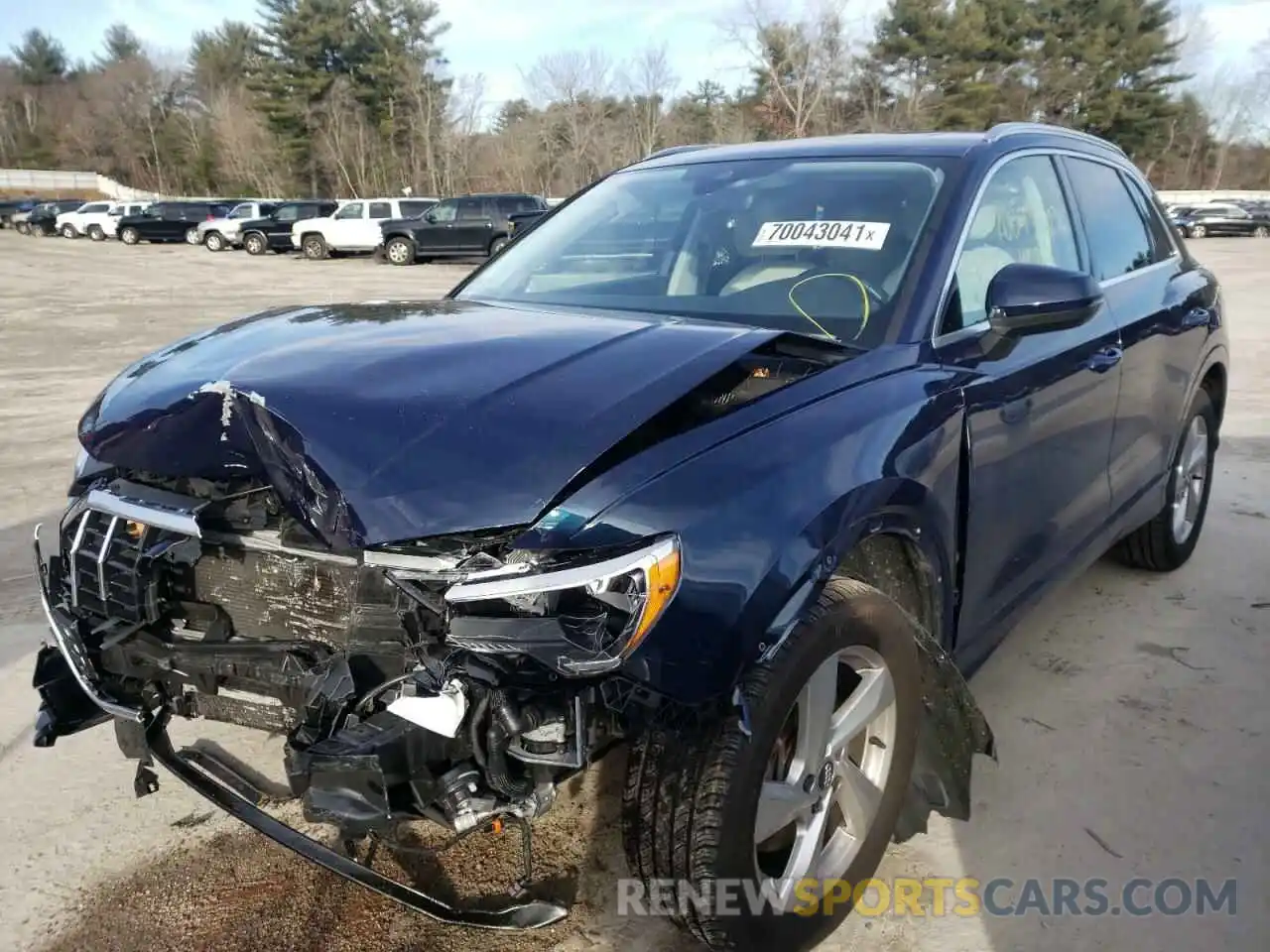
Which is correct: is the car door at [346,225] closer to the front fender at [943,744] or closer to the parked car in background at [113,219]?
the parked car in background at [113,219]

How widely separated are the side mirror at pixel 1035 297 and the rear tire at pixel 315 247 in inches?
1138

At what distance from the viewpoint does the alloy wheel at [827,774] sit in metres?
2.09

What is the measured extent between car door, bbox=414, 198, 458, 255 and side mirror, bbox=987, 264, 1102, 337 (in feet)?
79.5

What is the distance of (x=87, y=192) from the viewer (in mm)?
73250

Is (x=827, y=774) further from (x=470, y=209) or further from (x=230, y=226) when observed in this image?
(x=230, y=226)

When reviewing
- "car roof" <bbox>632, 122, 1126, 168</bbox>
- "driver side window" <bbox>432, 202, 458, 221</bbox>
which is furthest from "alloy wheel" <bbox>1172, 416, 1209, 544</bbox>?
"driver side window" <bbox>432, 202, 458, 221</bbox>

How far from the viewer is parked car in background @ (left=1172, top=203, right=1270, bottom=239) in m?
37.4

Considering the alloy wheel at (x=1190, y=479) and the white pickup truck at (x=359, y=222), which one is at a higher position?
the white pickup truck at (x=359, y=222)

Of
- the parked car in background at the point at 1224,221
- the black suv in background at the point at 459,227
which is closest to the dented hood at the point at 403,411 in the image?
the black suv in background at the point at 459,227

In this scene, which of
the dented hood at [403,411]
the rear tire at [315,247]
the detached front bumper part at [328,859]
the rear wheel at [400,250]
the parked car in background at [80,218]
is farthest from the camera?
the parked car in background at [80,218]

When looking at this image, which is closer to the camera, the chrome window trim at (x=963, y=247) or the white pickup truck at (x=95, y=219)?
the chrome window trim at (x=963, y=247)

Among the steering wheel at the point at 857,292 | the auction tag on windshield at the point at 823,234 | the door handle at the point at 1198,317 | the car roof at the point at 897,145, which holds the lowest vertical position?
the door handle at the point at 1198,317

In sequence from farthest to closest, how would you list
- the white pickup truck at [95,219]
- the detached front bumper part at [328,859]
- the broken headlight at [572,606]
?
the white pickup truck at [95,219] < the detached front bumper part at [328,859] < the broken headlight at [572,606]

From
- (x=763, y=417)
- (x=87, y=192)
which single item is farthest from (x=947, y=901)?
(x=87, y=192)
